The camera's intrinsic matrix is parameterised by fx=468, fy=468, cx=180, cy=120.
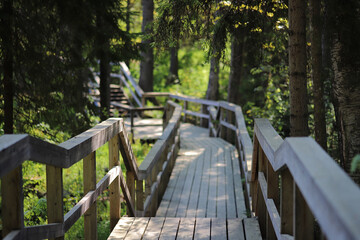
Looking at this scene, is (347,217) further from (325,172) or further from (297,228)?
(297,228)

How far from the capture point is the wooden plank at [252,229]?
4.17 metres

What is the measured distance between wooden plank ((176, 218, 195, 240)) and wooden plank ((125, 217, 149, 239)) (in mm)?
356

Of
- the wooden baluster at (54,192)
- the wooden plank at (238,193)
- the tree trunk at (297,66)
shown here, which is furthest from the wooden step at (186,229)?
the wooden plank at (238,193)

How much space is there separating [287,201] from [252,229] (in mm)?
1459

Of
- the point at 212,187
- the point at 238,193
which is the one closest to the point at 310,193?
the point at 238,193

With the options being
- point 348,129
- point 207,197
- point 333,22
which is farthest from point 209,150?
point 333,22

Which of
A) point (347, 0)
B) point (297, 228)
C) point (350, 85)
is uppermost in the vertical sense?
point (347, 0)

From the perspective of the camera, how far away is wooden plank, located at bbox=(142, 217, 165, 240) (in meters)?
4.36

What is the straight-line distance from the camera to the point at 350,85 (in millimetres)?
4996

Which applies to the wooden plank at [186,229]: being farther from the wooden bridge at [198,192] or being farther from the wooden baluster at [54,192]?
the wooden baluster at [54,192]

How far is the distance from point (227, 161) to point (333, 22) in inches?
267

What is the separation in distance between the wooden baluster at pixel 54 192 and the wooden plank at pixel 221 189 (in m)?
3.97

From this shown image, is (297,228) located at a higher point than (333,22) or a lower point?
lower

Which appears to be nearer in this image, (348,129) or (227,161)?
(348,129)
